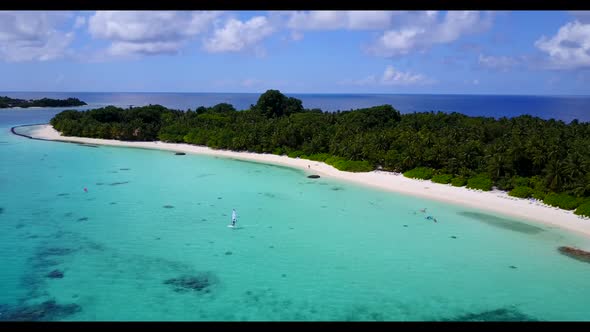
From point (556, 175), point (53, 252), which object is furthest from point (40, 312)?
point (556, 175)

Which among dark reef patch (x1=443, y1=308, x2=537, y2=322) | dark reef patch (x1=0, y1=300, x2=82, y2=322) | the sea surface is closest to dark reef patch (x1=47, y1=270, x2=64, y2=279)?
the sea surface

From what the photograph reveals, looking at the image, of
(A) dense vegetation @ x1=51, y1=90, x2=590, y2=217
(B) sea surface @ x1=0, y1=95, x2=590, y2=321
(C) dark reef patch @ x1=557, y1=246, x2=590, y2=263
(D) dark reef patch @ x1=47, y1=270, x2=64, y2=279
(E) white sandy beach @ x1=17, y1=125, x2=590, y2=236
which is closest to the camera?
(B) sea surface @ x1=0, y1=95, x2=590, y2=321

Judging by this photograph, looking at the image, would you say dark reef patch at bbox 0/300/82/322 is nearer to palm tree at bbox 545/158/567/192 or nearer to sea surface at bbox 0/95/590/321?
sea surface at bbox 0/95/590/321

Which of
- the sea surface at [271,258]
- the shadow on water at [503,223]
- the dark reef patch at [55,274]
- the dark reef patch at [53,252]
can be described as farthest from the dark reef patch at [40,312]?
the shadow on water at [503,223]

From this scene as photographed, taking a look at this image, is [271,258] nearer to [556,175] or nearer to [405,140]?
[556,175]

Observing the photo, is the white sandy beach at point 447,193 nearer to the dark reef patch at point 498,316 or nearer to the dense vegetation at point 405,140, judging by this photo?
the dense vegetation at point 405,140
